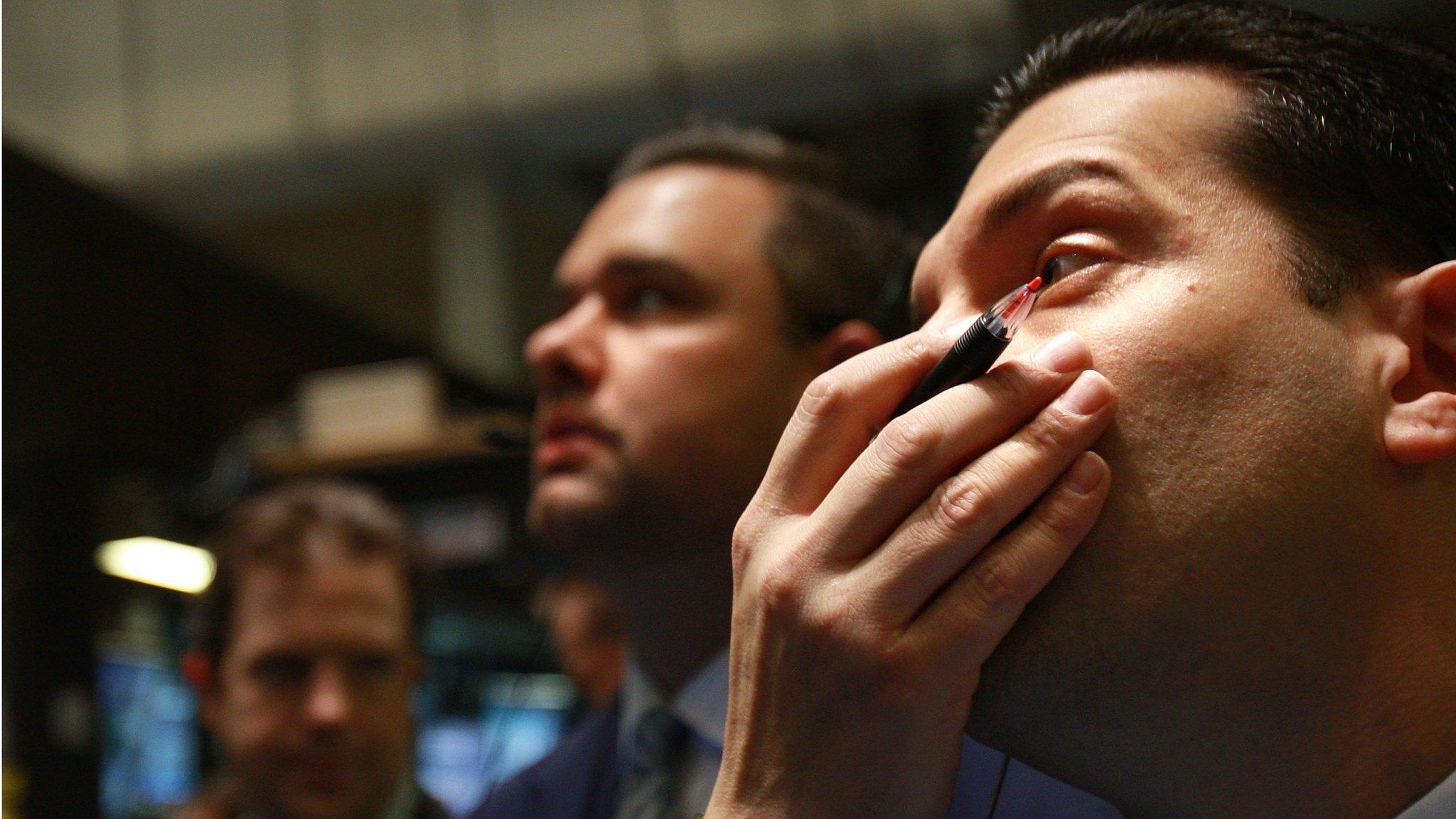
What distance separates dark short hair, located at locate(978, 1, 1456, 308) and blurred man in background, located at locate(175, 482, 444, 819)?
1.45 m

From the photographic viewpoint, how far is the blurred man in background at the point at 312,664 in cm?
186

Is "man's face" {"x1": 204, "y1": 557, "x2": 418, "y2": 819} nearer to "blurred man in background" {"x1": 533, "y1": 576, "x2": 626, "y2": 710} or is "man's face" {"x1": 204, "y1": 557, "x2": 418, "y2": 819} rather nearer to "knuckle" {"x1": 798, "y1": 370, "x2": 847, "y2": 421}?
"blurred man in background" {"x1": 533, "y1": 576, "x2": 626, "y2": 710}

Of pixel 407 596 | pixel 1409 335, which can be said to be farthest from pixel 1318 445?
pixel 407 596

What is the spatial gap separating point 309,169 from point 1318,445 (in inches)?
205

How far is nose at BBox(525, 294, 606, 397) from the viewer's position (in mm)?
1601

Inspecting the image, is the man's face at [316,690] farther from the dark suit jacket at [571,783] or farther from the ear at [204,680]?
the dark suit jacket at [571,783]

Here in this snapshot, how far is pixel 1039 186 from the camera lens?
0.98 metres

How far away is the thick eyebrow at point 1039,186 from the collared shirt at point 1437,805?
504 millimetres

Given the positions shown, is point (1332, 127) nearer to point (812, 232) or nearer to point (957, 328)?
point (957, 328)

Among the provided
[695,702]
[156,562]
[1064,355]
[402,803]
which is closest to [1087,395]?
[1064,355]

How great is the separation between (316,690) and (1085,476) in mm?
1452

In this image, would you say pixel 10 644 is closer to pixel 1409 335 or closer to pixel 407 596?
pixel 407 596

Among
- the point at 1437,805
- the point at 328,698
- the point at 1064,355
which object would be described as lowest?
the point at 328,698

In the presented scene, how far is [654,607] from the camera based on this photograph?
1.59 m
